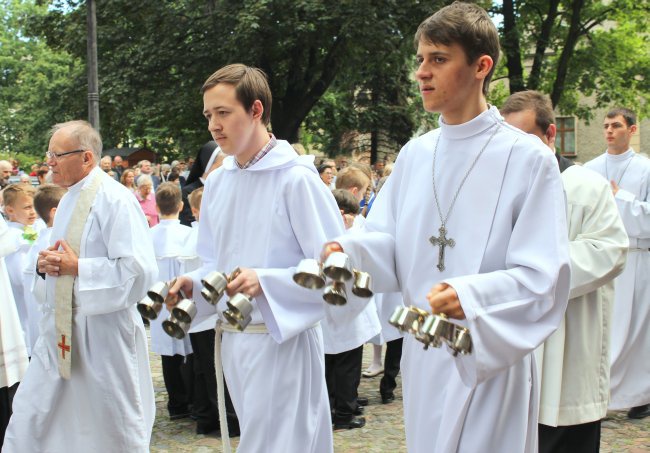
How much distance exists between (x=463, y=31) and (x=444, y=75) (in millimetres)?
164

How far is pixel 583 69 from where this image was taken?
28422 mm

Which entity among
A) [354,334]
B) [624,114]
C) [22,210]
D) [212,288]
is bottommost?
[354,334]

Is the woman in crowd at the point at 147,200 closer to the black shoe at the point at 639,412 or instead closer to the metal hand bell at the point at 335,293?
the black shoe at the point at 639,412

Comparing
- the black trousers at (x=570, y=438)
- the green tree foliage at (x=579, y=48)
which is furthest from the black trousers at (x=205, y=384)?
the green tree foliage at (x=579, y=48)

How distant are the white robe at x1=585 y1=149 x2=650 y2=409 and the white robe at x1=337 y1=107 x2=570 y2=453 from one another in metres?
4.31

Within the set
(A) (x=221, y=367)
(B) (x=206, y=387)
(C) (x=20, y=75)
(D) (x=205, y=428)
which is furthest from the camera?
(C) (x=20, y=75)

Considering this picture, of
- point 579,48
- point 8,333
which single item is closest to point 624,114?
point 8,333

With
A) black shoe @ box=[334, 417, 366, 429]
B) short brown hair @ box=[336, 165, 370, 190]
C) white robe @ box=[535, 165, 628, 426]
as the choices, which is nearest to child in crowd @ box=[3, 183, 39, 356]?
black shoe @ box=[334, 417, 366, 429]

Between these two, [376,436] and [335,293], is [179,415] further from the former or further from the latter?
[335,293]

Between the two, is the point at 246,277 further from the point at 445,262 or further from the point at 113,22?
the point at 113,22

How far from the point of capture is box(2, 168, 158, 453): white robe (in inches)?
198

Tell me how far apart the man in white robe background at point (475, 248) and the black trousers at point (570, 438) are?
68.4 inches

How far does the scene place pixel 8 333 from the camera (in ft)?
19.6

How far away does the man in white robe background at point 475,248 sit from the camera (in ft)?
9.16
